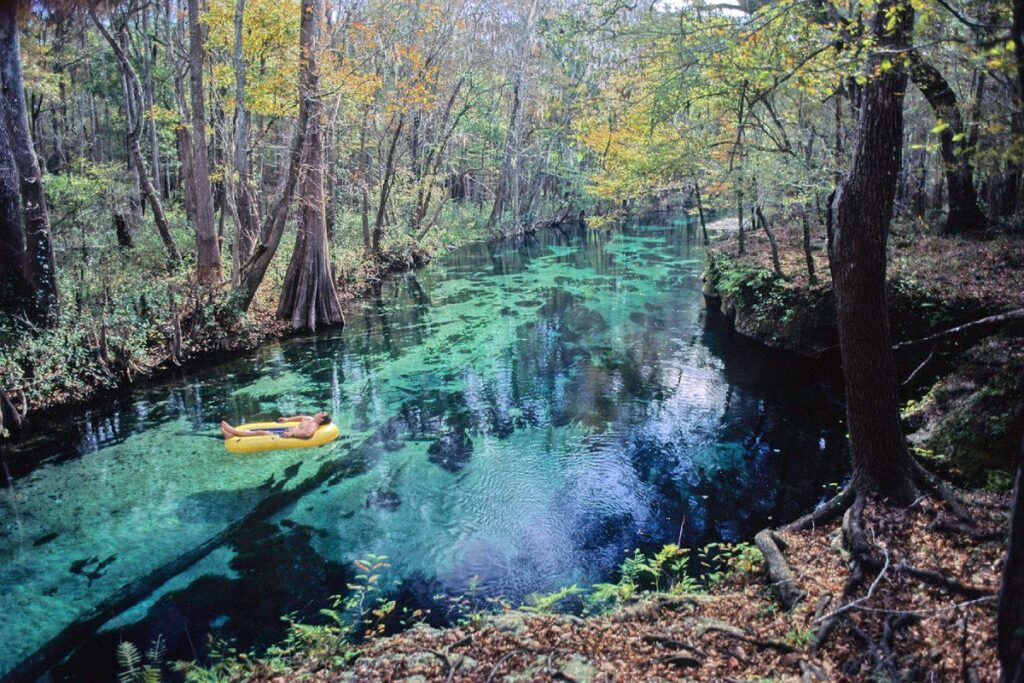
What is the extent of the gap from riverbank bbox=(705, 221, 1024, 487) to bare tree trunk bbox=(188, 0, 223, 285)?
549 inches

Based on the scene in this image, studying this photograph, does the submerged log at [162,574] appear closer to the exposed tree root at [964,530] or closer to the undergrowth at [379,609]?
Result: the undergrowth at [379,609]

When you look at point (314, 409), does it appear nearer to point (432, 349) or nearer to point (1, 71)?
point (432, 349)

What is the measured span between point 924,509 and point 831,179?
935cm

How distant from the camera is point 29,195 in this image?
12.0m

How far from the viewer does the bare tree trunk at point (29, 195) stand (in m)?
11.5

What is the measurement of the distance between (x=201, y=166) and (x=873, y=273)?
1513 cm

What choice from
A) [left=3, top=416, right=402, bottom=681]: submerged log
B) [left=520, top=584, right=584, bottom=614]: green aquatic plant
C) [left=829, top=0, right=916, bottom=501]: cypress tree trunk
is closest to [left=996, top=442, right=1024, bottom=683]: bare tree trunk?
[left=829, top=0, right=916, bottom=501]: cypress tree trunk

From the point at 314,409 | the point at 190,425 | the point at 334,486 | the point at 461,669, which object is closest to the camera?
the point at 461,669

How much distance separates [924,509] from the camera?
543 centimetres

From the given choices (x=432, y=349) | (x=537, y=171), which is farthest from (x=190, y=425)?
(x=537, y=171)

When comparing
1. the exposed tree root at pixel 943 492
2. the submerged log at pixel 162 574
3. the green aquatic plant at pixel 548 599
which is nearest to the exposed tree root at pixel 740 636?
→ the green aquatic plant at pixel 548 599

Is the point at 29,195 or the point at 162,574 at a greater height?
the point at 29,195

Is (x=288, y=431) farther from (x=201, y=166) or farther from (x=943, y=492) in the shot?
(x=943, y=492)

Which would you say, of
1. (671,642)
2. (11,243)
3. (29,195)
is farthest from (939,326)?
(29,195)
